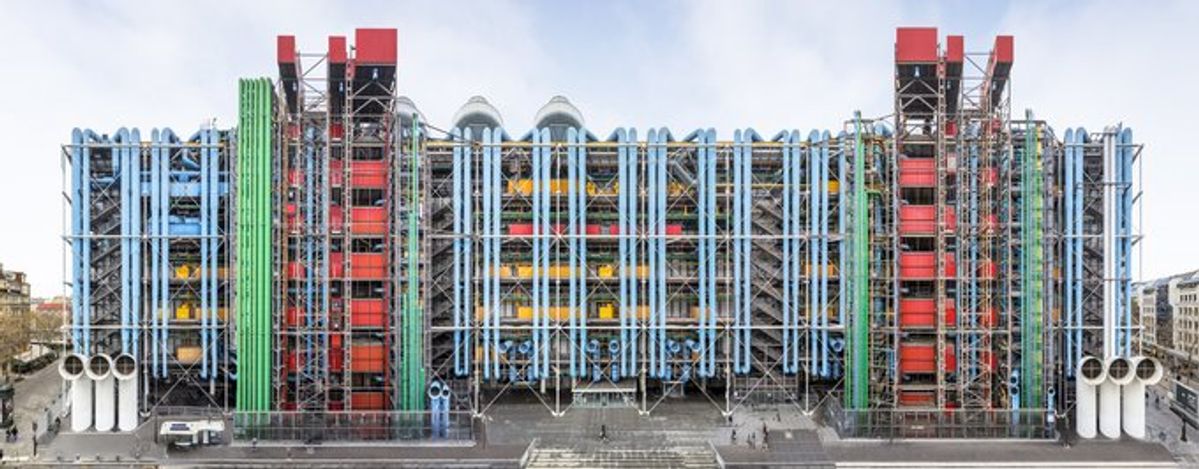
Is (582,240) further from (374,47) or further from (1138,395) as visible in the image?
(1138,395)

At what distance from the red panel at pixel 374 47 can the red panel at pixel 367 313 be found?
39.3 feet

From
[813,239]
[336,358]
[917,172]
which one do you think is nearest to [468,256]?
[336,358]

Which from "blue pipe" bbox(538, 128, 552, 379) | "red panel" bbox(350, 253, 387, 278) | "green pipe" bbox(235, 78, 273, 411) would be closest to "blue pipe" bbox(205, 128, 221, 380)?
"green pipe" bbox(235, 78, 273, 411)

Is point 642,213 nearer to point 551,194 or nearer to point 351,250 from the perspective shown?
point 551,194

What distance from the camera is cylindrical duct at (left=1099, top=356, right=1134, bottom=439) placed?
3291cm

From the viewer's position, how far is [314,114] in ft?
118

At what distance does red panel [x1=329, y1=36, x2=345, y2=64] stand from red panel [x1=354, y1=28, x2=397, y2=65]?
0.61 metres

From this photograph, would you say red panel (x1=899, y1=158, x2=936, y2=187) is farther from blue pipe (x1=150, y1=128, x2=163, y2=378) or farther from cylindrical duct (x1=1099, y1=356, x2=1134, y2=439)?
blue pipe (x1=150, y1=128, x2=163, y2=378)

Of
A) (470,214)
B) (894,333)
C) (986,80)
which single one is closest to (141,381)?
(470,214)

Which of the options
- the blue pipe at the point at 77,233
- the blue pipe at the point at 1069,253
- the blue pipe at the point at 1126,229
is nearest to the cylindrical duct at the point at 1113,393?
the blue pipe at the point at 1069,253

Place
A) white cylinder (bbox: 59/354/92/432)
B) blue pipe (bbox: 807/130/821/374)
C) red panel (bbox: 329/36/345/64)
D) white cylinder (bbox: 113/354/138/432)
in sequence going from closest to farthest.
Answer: white cylinder (bbox: 59/354/92/432)
white cylinder (bbox: 113/354/138/432)
red panel (bbox: 329/36/345/64)
blue pipe (bbox: 807/130/821/374)

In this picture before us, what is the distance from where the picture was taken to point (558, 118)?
143ft

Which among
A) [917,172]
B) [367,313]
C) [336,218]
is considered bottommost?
[367,313]

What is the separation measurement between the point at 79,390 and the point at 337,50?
2070 centimetres
